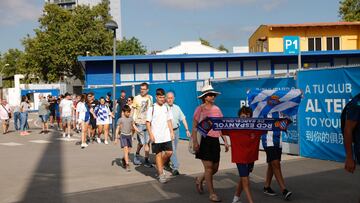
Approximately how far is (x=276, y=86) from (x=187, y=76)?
19.9 metres

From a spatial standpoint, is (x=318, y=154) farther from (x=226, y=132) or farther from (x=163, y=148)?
(x=226, y=132)

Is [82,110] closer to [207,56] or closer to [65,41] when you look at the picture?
[207,56]

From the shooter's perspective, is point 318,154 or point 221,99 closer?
point 318,154

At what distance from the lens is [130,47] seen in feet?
220

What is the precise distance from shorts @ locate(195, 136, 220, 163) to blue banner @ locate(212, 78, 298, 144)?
433 centimetres

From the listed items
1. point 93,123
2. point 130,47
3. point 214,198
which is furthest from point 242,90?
point 130,47

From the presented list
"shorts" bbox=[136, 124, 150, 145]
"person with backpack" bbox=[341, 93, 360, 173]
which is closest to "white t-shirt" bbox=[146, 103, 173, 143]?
"shorts" bbox=[136, 124, 150, 145]

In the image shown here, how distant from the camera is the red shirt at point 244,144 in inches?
242

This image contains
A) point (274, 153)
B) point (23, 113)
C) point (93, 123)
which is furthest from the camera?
point (23, 113)

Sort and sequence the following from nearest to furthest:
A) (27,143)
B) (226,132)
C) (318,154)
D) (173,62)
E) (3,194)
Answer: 1. (226,132)
2. (3,194)
3. (318,154)
4. (27,143)
5. (173,62)

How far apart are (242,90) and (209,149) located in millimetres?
6247

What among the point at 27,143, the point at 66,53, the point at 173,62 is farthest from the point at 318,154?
the point at 66,53

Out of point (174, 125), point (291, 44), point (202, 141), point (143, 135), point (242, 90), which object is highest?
point (291, 44)

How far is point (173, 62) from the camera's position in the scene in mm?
30688
